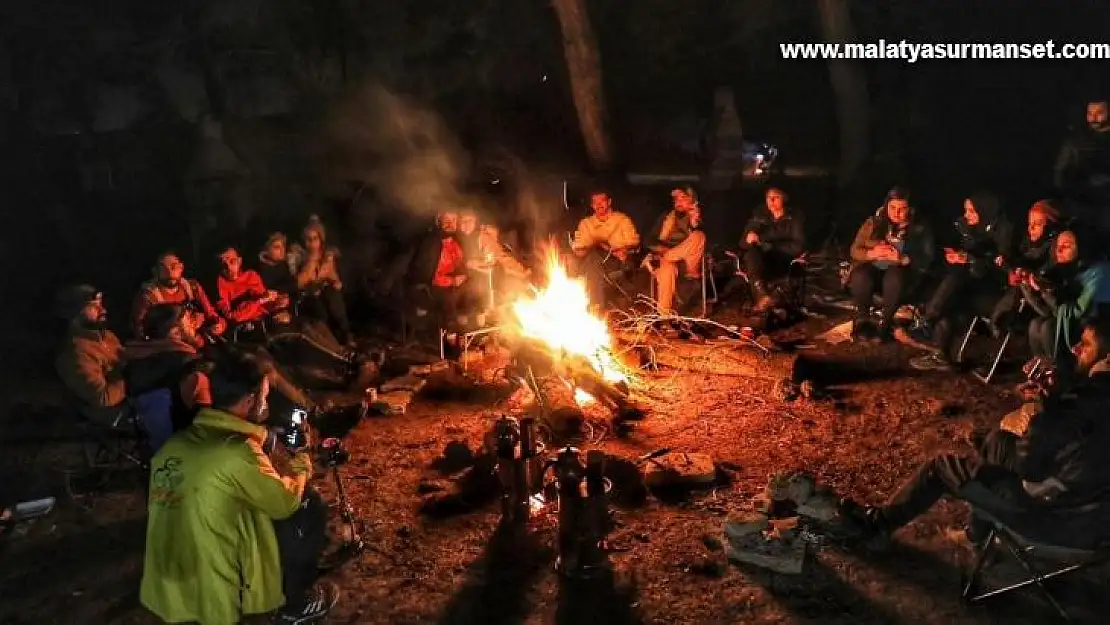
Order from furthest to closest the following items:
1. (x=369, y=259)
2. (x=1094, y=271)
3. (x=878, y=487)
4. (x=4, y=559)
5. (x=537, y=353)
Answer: (x=369, y=259)
(x=537, y=353)
(x=1094, y=271)
(x=878, y=487)
(x=4, y=559)

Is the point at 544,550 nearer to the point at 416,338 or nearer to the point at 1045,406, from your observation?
the point at 1045,406

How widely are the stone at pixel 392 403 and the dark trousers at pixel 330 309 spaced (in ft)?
4.82

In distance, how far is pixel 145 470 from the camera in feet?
22.8

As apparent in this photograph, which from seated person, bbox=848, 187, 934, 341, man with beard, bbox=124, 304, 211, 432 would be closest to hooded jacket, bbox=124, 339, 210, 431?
man with beard, bbox=124, 304, 211, 432

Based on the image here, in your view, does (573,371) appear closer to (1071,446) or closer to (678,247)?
(678,247)

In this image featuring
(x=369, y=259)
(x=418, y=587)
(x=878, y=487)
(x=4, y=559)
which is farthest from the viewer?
(x=369, y=259)

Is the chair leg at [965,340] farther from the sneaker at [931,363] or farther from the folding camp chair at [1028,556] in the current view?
the folding camp chair at [1028,556]

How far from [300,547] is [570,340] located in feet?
13.1

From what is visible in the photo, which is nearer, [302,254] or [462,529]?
[462,529]

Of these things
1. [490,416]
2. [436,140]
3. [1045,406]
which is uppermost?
[436,140]

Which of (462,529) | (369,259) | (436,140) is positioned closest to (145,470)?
(462,529)

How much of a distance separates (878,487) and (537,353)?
→ 128 inches

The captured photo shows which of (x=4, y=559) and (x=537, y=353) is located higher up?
(x=537, y=353)

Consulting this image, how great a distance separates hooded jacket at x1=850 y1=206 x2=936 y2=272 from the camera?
32.1ft
